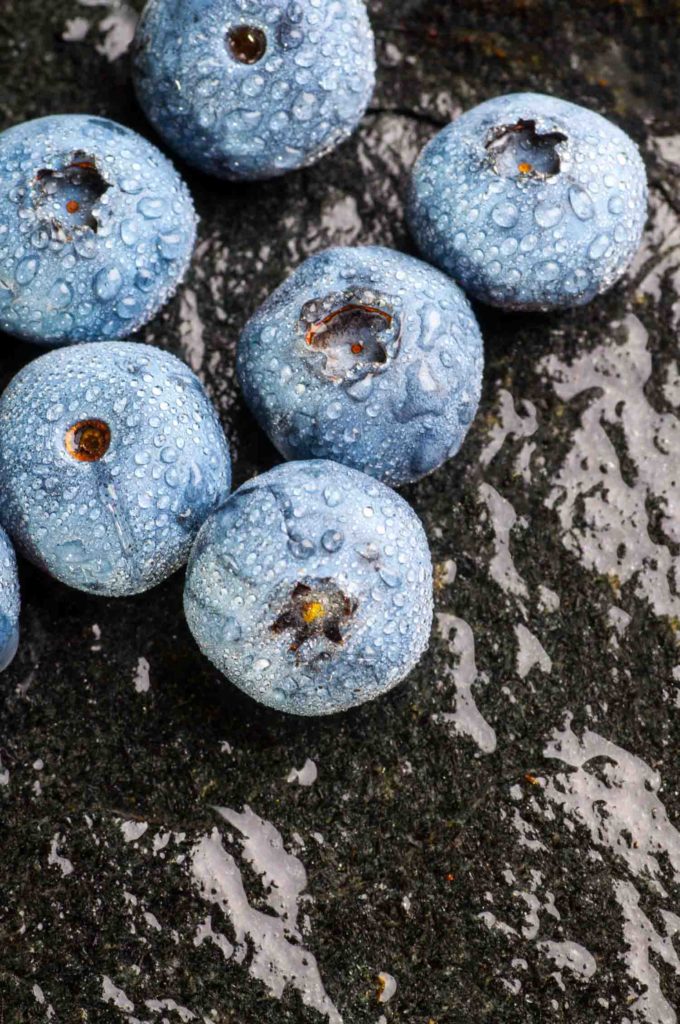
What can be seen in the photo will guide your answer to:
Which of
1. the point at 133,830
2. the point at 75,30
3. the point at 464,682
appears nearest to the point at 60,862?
the point at 133,830

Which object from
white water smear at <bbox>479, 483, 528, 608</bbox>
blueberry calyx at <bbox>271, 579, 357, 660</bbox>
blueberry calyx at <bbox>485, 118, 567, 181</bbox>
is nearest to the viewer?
blueberry calyx at <bbox>271, 579, 357, 660</bbox>

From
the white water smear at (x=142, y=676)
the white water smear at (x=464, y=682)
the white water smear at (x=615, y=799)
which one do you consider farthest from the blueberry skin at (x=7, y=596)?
the white water smear at (x=615, y=799)

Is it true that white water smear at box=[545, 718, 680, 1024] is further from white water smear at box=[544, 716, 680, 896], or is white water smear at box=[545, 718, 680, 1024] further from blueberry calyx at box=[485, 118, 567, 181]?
blueberry calyx at box=[485, 118, 567, 181]

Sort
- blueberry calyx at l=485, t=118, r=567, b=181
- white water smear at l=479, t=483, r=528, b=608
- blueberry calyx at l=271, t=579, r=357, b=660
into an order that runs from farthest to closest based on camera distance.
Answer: white water smear at l=479, t=483, r=528, b=608, blueberry calyx at l=485, t=118, r=567, b=181, blueberry calyx at l=271, t=579, r=357, b=660

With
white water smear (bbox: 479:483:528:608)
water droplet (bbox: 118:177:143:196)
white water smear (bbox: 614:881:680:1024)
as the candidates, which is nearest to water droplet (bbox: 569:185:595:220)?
white water smear (bbox: 479:483:528:608)

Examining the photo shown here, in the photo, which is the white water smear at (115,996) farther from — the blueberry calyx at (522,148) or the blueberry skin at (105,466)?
the blueberry calyx at (522,148)

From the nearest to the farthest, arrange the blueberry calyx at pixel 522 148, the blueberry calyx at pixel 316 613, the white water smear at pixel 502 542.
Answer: the blueberry calyx at pixel 316 613 < the blueberry calyx at pixel 522 148 < the white water smear at pixel 502 542

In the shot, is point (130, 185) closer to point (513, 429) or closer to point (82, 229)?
point (82, 229)

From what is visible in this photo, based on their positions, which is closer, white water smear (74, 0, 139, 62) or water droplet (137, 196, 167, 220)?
water droplet (137, 196, 167, 220)

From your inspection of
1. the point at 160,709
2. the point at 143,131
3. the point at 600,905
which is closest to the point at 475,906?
the point at 600,905
